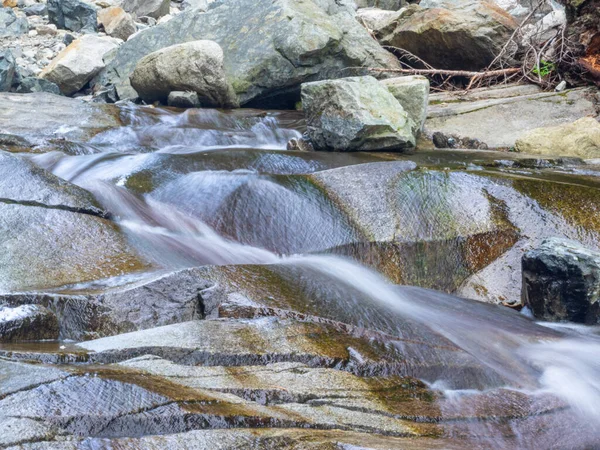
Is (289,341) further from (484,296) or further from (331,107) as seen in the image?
(331,107)

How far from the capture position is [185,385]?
2355mm

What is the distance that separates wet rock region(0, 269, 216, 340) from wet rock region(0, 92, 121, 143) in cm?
434

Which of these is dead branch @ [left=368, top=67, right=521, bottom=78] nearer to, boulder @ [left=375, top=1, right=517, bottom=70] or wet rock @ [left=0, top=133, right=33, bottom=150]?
boulder @ [left=375, top=1, right=517, bottom=70]

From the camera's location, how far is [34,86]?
37.3ft

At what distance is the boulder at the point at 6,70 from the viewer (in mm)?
10820

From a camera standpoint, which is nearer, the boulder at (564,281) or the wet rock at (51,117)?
the boulder at (564,281)

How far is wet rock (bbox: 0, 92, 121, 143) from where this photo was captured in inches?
302

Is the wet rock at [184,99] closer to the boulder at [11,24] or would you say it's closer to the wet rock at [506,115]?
the wet rock at [506,115]

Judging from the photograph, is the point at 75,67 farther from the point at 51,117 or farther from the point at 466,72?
the point at 466,72

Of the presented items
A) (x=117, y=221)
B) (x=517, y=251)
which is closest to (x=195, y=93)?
(x=117, y=221)

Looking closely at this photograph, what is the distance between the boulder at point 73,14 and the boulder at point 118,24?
0.34m

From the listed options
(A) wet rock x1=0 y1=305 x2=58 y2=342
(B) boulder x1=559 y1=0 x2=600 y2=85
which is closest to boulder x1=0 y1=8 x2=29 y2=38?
(B) boulder x1=559 y1=0 x2=600 y2=85

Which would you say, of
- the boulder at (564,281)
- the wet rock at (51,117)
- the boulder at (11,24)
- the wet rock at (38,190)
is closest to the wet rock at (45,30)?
the boulder at (11,24)

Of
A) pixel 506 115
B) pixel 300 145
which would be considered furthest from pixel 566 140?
pixel 300 145
